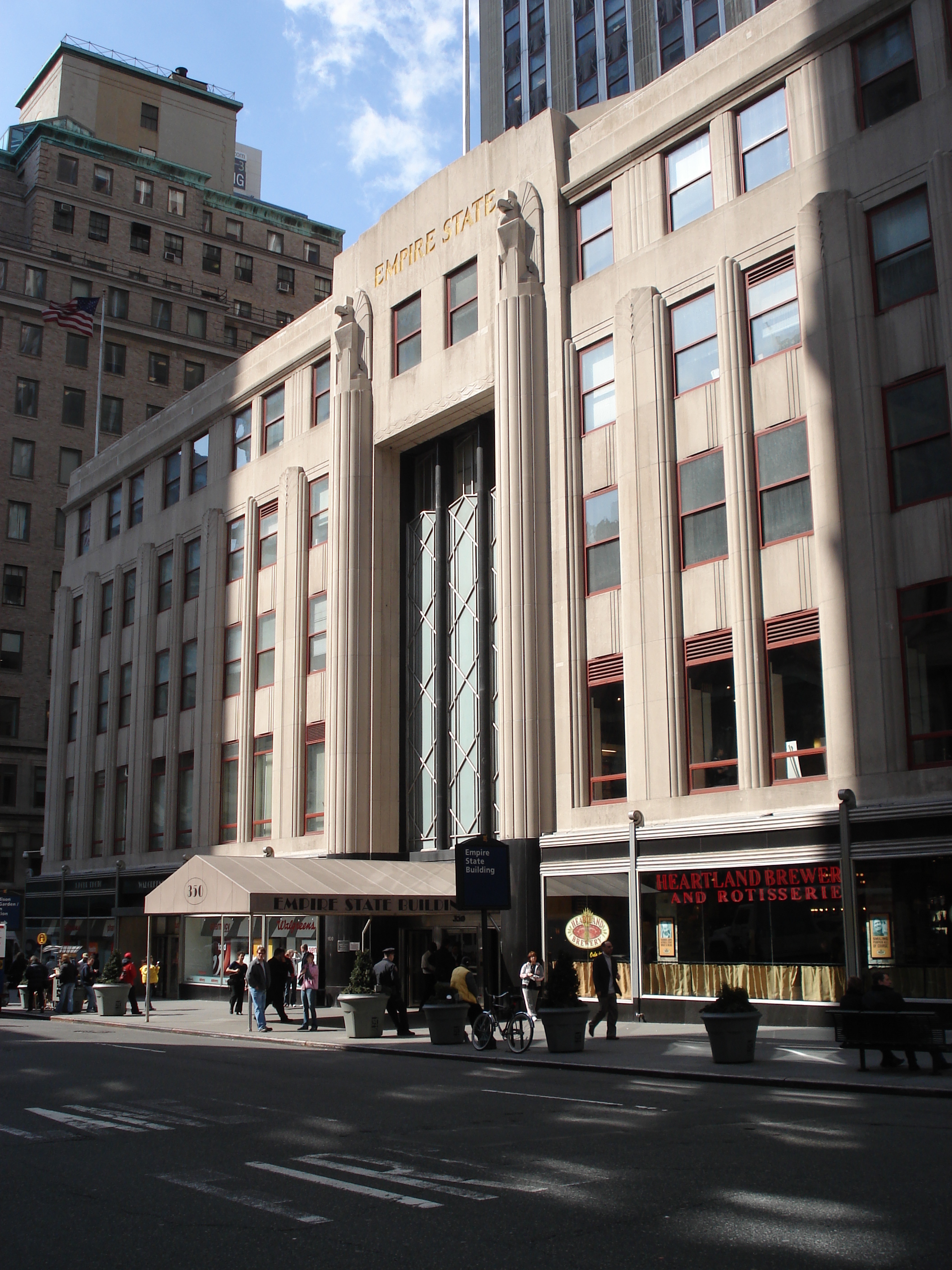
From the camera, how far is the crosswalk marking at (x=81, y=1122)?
1238cm

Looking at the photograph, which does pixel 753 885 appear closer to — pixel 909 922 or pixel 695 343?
pixel 909 922

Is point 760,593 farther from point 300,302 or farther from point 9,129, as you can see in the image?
point 9,129

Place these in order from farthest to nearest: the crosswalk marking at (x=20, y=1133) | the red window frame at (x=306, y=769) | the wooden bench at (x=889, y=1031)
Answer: the red window frame at (x=306, y=769) < the wooden bench at (x=889, y=1031) < the crosswalk marking at (x=20, y=1133)

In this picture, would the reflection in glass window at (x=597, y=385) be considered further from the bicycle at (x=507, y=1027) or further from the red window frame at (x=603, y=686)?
the bicycle at (x=507, y=1027)

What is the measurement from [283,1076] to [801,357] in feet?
56.8

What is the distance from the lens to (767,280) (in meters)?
26.2

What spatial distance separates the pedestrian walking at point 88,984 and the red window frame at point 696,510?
21.7m

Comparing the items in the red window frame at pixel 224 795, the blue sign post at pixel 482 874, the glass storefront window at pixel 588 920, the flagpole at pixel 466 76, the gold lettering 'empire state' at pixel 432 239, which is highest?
the flagpole at pixel 466 76

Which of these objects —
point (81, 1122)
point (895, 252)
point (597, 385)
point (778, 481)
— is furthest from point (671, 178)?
point (81, 1122)

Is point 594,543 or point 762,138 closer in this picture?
point 762,138

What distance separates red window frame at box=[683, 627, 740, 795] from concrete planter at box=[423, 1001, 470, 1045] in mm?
7041

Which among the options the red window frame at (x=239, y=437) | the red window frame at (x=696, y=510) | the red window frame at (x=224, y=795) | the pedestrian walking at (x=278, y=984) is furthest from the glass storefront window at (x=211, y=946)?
the red window frame at (x=696, y=510)

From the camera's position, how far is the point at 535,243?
31.5 m

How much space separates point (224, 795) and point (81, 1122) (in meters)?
29.5
